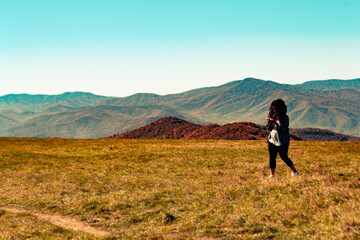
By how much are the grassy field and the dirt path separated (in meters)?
0.27

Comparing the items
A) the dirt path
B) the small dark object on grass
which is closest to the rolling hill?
the small dark object on grass

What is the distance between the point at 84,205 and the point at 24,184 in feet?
20.8

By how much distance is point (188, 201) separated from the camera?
37.6 feet

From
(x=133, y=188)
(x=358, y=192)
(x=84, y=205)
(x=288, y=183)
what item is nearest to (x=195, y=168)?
(x=133, y=188)

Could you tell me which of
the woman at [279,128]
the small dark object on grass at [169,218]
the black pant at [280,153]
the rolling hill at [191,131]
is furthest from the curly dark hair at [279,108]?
the rolling hill at [191,131]

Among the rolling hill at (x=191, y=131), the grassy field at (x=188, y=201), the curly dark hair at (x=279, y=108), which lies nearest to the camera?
the grassy field at (x=188, y=201)

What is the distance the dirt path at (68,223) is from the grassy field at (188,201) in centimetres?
27

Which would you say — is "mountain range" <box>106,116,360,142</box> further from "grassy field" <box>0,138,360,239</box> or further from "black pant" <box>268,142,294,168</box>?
"black pant" <box>268,142,294,168</box>

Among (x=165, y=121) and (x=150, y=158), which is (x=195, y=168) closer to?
(x=150, y=158)

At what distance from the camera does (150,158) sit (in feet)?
78.8

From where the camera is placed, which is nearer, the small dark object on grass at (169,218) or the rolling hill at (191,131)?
the small dark object on grass at (169,218)

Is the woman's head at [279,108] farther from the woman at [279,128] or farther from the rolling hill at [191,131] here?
the rolling hill at [191,131]

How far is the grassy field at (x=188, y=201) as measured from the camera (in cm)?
849

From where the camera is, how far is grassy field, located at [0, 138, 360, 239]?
334 inches
